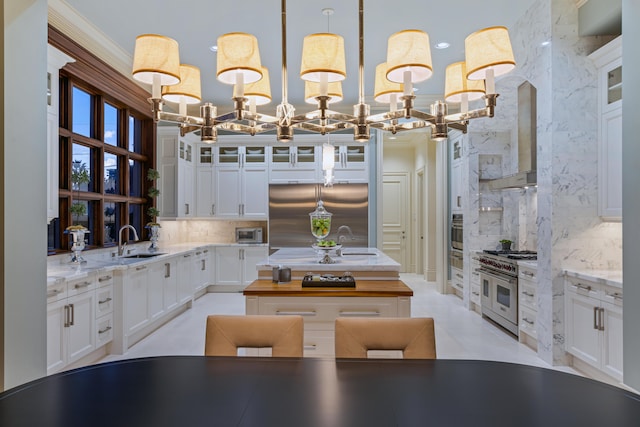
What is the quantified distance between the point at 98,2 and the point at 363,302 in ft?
11.3

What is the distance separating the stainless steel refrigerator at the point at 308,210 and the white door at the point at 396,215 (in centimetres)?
235

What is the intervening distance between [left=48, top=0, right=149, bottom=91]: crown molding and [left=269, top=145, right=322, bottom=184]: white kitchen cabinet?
2.65 meters

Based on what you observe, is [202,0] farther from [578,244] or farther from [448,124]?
[578,244]

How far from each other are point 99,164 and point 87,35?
1357mm

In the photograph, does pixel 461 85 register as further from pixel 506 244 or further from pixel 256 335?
pixel 506 244

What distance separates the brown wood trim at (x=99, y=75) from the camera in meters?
3.78

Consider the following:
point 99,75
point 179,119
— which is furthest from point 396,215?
point 179,119

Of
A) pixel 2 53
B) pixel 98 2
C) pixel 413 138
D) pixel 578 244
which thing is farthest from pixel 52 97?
pixel 413 138

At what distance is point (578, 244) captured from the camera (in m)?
3.47

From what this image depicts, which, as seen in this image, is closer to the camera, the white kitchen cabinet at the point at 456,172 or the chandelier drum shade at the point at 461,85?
the chandelier drum shade at the point at 461,85

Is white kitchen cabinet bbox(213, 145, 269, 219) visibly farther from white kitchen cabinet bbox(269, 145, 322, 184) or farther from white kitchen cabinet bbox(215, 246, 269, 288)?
white kitchen cabinet bbox(215, 246, 269, 288)

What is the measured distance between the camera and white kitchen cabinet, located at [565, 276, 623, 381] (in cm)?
282

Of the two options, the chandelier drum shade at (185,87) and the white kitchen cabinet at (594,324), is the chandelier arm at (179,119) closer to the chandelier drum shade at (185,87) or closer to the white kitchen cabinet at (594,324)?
the chandelier drum shade at (185,87)

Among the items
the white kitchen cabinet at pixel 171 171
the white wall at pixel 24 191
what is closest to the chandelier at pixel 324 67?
the white wall at pixel 24 191
